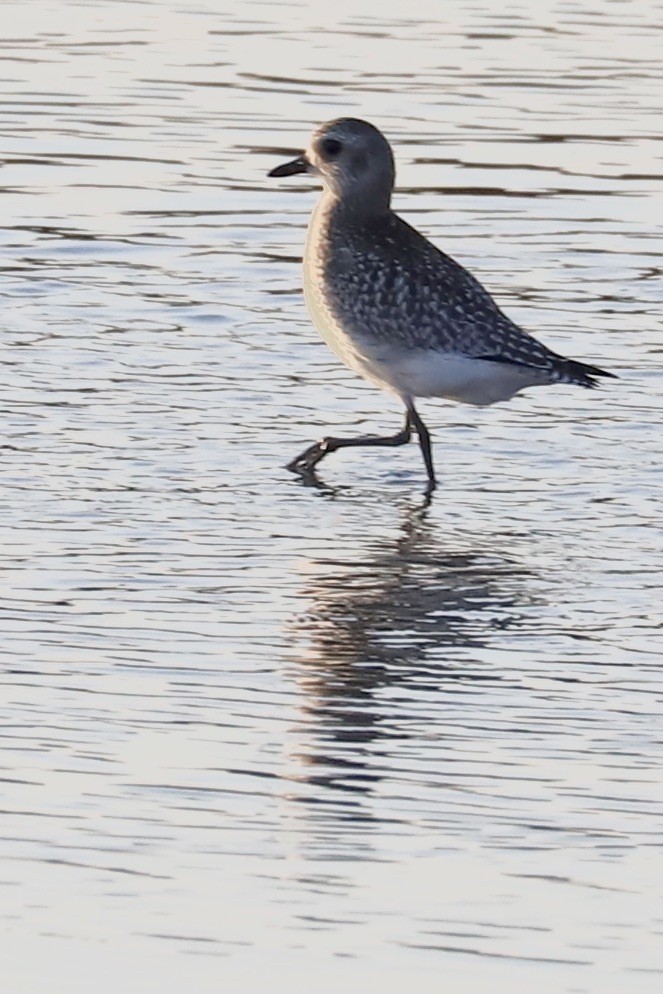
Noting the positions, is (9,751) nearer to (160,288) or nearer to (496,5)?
(160,288)

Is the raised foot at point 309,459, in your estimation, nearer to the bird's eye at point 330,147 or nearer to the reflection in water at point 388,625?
the reflection in water at point 388,625

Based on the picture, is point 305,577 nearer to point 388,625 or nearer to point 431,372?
point 388,625

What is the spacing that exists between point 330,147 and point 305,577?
273 cm

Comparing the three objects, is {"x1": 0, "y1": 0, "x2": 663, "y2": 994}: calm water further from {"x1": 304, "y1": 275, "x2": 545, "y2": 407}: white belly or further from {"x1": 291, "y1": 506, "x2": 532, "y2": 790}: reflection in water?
{"x1": 304, "y1": 275, "x2": 545, "y2": 407}: white belly

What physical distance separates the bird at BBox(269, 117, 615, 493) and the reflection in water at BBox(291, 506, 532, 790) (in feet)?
2.59

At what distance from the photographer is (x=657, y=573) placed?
8.27 meters

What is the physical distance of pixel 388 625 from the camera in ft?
25.5

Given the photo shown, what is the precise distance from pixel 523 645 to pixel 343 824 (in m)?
1.58

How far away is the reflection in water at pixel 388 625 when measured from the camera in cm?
681

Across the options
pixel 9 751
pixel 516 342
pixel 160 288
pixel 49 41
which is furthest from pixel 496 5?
pixel 9 751

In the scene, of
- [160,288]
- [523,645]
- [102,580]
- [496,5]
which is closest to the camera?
[523,645]

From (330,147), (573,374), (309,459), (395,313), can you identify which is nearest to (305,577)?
(309,459)

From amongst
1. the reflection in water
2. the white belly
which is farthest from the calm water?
the white belly

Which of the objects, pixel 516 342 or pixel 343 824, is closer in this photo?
pixel 343 824
